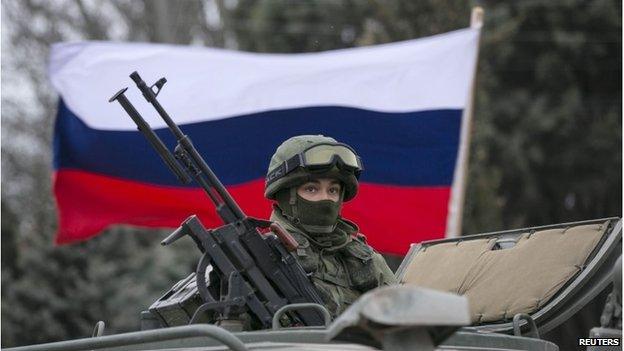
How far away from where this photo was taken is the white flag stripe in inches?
484

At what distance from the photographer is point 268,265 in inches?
233

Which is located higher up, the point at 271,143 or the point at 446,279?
the point at 271,143

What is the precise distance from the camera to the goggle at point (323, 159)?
630cm

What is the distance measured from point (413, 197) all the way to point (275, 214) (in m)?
5.42

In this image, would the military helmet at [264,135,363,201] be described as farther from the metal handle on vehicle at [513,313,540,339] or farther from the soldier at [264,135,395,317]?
the metal handle on vehicle at [513,313,540,339]

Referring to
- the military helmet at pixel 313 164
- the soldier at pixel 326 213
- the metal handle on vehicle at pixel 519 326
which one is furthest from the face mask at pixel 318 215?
the metal handle on vehicle at pixel 519 326

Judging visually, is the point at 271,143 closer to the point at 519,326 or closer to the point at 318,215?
the point at 318,215

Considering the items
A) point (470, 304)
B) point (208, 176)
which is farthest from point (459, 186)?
point (208, 176)

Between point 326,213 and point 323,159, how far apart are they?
0.21 meters

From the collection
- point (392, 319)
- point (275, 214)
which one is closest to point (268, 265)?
point (275, 214)

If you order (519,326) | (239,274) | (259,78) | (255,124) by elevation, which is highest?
(259,78)

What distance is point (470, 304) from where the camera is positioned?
250 inches

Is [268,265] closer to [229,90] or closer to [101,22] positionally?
[229,90]

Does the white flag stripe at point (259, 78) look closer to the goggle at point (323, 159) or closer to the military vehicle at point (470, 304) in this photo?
the military vehicle at point (470, 304)
